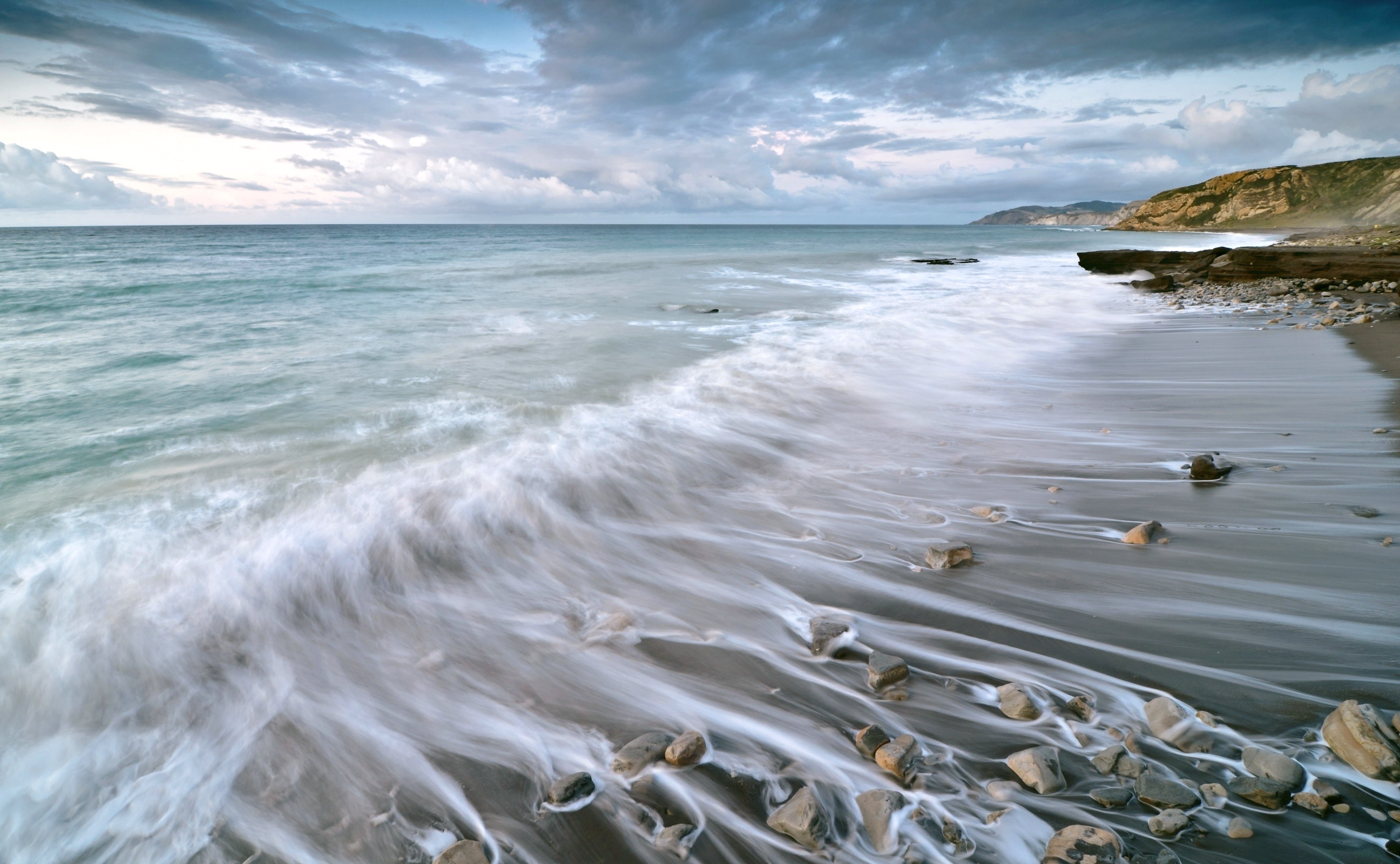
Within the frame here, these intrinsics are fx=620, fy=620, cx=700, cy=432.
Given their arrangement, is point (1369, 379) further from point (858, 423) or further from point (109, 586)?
point (109, 586)

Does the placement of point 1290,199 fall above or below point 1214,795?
above

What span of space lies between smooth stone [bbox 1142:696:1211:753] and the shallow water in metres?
0.06

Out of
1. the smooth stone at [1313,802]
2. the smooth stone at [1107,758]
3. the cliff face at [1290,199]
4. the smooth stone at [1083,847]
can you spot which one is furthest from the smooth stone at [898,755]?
the cliff face at [1290,199]

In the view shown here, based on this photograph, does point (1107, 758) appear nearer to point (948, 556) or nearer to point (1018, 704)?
point (1018, 704)

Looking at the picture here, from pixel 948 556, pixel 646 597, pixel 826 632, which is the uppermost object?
pixel 948 556

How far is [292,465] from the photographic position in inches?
217

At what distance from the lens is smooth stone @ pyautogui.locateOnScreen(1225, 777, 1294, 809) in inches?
77.8

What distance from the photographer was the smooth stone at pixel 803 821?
81.0 inches

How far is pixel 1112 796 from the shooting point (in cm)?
205

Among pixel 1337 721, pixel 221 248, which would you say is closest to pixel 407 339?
pixel 1337 721

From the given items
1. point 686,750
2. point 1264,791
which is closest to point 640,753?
point 686,750

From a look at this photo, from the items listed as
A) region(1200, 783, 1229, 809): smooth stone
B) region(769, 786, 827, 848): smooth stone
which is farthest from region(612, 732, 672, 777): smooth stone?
region(1200, 783, 1229, 809): smooth stone

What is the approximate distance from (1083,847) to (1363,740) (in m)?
1.10

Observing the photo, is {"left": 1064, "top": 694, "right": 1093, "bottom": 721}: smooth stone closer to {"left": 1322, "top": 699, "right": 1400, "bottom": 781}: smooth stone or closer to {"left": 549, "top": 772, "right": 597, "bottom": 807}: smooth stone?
{"left": 1322, "top": 699, "right": 1400, "bottom": 781}: smooth stone
